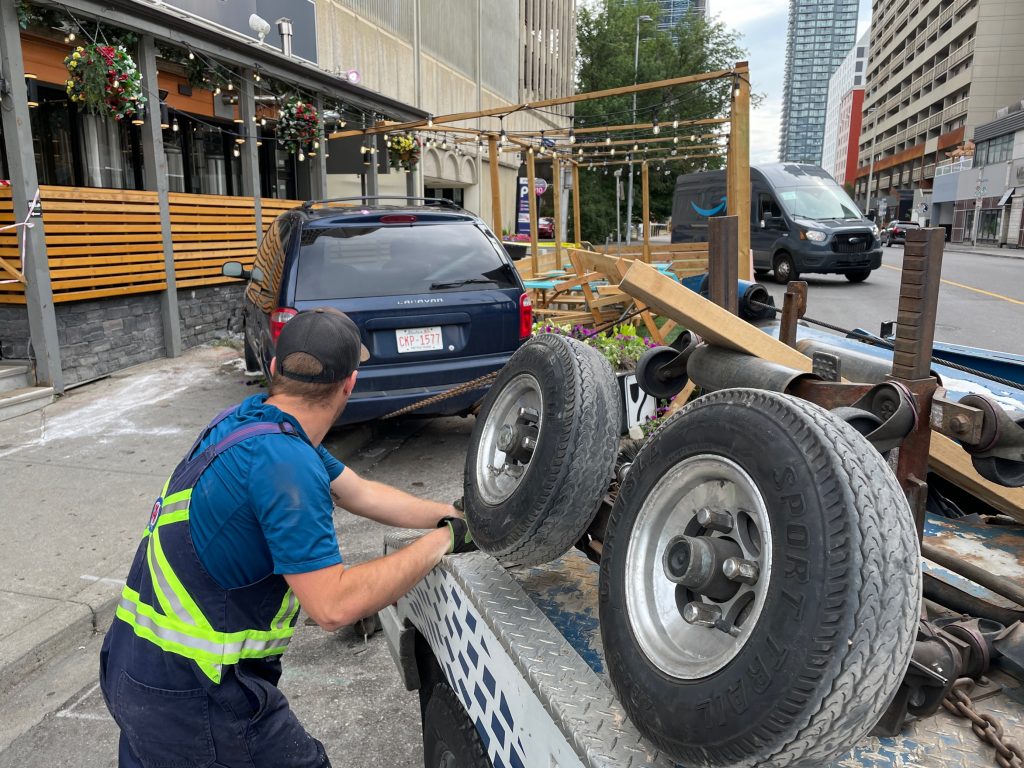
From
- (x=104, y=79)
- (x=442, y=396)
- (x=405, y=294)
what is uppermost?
(x=104, y=79)

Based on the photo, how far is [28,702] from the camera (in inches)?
121

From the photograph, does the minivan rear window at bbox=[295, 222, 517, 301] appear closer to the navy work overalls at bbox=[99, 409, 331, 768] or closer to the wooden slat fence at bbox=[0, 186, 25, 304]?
the navy work overalls at bbox=[99, 409, 331, 768]

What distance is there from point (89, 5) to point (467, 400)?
6.09 metres

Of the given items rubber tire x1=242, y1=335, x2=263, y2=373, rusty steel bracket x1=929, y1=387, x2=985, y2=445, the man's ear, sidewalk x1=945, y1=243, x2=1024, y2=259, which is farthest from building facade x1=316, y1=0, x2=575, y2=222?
sidewalk x1=945, y1=243, x2=1024, y2=259

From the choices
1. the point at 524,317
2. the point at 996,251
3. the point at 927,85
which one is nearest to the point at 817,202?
the point at 524,317

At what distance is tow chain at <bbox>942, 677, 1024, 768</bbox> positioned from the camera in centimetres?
129

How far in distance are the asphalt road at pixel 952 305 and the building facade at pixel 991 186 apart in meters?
32.9

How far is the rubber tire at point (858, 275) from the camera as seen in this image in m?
17.4

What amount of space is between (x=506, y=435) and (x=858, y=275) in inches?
701

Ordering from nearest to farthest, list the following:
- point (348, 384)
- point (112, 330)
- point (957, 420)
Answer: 1. point (957, 420)
2. point (348, 384)
3. point (112, 330)

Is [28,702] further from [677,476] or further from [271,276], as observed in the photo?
[271,276]

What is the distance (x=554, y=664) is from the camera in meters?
1.56

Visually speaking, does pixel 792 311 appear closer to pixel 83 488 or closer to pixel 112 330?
pixel 83 488

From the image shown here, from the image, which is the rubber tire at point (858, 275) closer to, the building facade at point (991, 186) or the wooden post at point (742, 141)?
the wooden post at point (742, 141)
